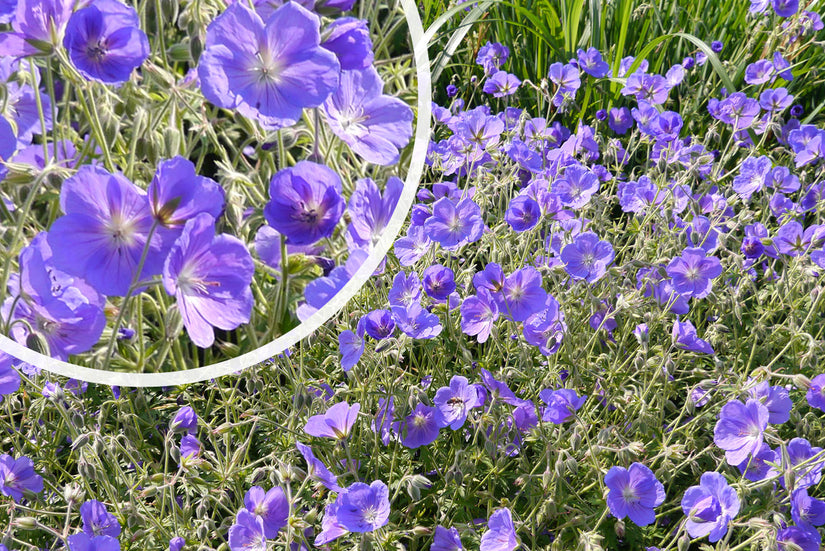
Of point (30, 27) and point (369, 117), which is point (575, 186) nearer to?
point (369, 117)

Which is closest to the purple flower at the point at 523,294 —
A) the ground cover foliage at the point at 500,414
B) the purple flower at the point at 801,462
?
the ground cover foliage at the point at 500,414

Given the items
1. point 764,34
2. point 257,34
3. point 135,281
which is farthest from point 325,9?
point 764,34

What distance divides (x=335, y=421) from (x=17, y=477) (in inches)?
27.7

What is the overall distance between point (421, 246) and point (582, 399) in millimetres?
513

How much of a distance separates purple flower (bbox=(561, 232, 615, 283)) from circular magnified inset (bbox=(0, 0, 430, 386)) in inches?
38.7

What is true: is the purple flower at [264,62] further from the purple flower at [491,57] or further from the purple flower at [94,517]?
the purple flower at [491,57]

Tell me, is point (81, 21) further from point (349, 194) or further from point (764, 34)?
point (764, 34)

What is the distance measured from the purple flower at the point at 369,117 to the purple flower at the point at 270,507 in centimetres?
81

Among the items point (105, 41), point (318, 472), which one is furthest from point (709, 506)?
point (105, 41)

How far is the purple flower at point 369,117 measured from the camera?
0.91m

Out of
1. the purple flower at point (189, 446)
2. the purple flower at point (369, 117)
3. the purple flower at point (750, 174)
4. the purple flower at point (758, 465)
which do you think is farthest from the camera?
the purple flower at point (750, 174)

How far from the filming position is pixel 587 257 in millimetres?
1942

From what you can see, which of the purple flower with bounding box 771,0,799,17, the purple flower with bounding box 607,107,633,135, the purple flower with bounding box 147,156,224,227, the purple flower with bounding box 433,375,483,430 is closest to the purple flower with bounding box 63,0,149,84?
the purple flower with bounding box 147,156,224,227

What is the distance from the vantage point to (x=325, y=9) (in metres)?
0.85
